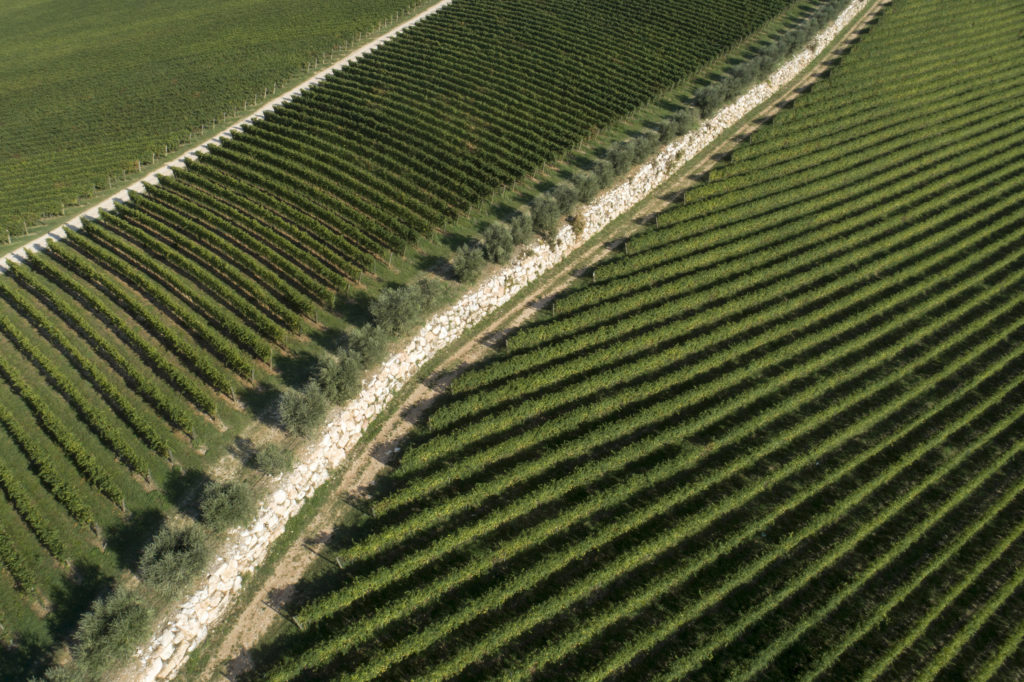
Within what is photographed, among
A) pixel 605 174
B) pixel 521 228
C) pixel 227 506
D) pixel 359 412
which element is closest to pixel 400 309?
pixel 359 412

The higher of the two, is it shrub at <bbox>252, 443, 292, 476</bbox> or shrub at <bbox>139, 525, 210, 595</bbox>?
shrub at <bbox>252, 443, 292, 476</bbox>

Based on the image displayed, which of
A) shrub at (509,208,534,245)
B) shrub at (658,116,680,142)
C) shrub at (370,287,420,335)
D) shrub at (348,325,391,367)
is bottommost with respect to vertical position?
shrub at (348,325,391,367)

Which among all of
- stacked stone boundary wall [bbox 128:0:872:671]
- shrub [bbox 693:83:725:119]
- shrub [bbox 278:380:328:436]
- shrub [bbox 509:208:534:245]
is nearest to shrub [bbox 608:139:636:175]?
stacked stone boundary wall [bbox 128:0:872:671]

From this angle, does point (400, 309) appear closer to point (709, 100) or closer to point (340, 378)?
point (340, 378)

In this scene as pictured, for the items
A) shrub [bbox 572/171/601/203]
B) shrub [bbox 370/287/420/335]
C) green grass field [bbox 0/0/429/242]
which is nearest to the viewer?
shrub [bbox 370/287/420/335]

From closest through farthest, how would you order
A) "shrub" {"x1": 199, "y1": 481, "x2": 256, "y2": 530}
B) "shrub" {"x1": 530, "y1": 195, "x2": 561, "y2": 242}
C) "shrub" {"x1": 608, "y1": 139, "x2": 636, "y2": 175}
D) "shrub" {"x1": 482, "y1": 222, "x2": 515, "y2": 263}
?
1. "shrub" {"x1": 199, "y1": 481, "x2": 256, "y2": 530}
2. "shrub" {"x1": 482, "y1": 222, "x2": 515, "y2": 263}
3. "shrub" {"x1": 530, "y1": 195, "x2": 561, "y2": 242}
4. "shrub" {"x1": 608, "y1": 139, "x2": 636, "y2": 175}

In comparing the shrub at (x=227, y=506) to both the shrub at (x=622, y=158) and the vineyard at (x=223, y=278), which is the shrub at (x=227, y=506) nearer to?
the vineyard at (x=223, y=278)

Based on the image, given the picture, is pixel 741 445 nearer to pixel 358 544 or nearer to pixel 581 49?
pixel 358 544

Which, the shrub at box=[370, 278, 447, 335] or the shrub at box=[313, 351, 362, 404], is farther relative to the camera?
the shrub at box=[370, 278, 447, 335]

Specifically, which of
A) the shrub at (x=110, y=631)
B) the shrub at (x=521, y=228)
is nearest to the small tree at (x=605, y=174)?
the shrub at (x=521, y=228)

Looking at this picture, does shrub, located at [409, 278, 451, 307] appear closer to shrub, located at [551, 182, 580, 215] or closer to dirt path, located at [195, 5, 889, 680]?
dirt path, located at [195, 5, 889, 680]
